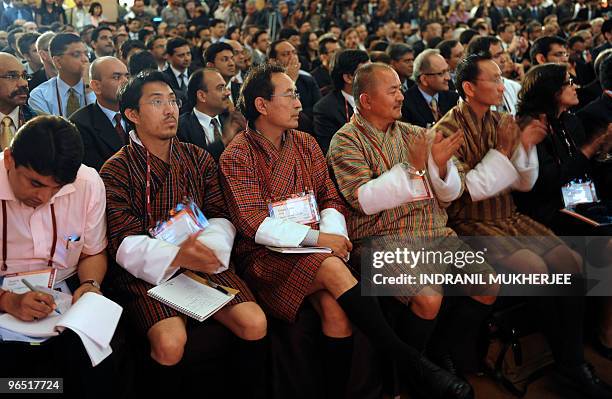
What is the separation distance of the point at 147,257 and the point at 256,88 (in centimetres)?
90

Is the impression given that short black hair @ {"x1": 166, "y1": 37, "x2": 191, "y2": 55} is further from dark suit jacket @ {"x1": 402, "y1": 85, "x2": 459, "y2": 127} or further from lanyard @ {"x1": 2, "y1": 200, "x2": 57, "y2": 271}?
lanyard @ {"x1": 2, "y1": 200, "x2": 57, "y2": 271}

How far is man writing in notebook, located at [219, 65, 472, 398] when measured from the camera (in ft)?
6.82

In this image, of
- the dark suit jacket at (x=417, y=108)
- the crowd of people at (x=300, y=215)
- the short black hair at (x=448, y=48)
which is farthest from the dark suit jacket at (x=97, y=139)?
the short black hair at (x=448, y=48)

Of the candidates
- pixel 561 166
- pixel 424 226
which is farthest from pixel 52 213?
pixel 561 166

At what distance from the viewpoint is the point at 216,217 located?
7.79 ft

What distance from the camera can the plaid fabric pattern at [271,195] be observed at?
2180 millimetres

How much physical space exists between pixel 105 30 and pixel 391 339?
5065 mm

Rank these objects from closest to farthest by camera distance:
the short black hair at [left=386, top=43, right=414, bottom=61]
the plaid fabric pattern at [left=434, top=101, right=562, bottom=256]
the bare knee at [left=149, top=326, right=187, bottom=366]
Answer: the bare knee at [left=149, top=326, right=187, bottom=366] < the plaid fabric pattern at [left=434, top=101, right=562, bottom=256] < the short black hair at [left=386, top=43, right=414, bottom=61]

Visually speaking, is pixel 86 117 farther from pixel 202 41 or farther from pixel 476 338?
pixel 202 41

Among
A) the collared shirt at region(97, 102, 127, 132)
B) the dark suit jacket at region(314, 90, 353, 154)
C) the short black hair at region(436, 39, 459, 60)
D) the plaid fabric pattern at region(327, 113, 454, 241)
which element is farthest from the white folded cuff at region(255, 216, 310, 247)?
the short black hair at region(436, 39, 459, 60)

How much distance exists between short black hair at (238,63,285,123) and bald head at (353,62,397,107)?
348mm

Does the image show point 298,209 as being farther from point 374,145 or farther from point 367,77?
point 367,77

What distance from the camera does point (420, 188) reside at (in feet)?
7.74

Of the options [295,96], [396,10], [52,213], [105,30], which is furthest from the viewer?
[396,10]
